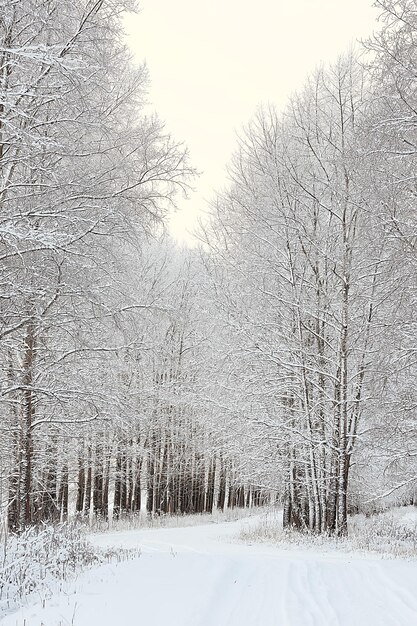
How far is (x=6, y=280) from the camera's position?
746 cm

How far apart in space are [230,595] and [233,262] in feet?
35.2

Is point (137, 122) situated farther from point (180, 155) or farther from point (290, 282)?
point (290, 282)

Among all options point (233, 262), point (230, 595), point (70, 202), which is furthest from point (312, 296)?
point (230, 595)

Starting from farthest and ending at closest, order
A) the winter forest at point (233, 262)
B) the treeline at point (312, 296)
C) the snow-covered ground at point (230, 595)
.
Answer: the treeline at point (312, 296) → the winter forest at point (233, 262) → the snow-covered ground at point (230, 595)

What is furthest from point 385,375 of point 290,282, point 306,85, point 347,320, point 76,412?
point 306,85

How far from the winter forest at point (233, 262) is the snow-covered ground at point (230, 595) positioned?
3265 mm

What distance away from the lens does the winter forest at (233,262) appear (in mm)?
7605

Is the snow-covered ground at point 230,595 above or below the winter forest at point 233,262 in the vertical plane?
below

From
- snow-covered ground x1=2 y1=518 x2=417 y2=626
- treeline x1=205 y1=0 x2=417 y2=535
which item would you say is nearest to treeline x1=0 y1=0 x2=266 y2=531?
snow-covered ground x1=2 y1=518 x2=417 y2=626

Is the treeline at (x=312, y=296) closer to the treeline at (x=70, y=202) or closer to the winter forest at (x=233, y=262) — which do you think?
the winter forest at (x=233, y=262)

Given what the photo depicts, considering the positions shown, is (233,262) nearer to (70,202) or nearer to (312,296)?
(312,296)

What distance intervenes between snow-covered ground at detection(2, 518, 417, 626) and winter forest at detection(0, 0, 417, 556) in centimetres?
327

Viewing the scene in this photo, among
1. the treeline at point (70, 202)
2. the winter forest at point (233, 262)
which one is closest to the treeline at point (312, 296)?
the winter forest at point (233, 262)

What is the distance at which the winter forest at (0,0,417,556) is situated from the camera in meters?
7.61
